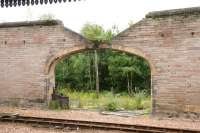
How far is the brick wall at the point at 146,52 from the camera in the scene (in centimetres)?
1458

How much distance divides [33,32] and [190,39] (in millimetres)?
7067

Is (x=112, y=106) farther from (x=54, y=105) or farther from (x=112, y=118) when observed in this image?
(x=112, y=118)

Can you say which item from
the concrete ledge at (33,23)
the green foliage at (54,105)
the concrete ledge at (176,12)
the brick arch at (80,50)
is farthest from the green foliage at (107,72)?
the concrete ledge at (176,12)

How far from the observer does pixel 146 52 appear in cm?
1544

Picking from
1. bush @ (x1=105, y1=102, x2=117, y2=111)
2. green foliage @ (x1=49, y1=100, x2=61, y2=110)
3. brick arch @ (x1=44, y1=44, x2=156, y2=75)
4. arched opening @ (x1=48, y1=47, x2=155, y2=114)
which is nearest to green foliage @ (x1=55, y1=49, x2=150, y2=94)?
arched opening @ (x1=48, y1=47, x2=155, y2=114)

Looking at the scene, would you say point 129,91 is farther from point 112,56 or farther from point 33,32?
point 33,32

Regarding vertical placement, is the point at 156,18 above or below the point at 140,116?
above

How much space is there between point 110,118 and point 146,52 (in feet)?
9.30

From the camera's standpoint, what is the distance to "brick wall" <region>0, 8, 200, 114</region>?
47.8 ft

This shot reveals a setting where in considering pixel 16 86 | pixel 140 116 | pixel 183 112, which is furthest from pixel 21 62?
pixel 183 112

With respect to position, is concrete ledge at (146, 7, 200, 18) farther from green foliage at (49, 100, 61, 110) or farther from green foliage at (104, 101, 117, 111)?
green foliage at (49, 100, 61, 110)

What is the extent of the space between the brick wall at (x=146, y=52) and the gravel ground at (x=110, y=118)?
789mm

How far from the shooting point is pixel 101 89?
33.0 metres

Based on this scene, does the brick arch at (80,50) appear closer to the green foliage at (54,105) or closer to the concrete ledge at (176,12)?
the green foliage at (54,105)
